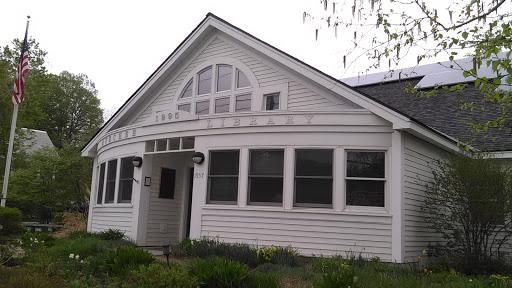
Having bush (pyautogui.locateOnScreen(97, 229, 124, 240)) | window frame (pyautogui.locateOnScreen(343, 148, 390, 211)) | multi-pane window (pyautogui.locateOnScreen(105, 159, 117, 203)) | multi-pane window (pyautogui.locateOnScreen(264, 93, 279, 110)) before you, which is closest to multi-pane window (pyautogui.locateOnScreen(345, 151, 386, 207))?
window frame (pyautogui.locateOnScreen(343, 148, 390, 211))

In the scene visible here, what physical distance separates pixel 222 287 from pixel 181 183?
8034 mm

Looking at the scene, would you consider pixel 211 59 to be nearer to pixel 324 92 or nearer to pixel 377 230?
pixel 324 92

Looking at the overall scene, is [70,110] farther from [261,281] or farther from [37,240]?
[261,281]

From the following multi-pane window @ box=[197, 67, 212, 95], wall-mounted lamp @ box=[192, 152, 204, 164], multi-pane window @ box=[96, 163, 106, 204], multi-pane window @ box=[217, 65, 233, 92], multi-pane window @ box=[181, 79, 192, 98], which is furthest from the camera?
multi-pane window @ box=[96, 163, 106, 204]

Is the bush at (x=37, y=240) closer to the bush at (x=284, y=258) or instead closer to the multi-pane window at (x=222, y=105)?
the multi-pane window at (x=222, y=105)

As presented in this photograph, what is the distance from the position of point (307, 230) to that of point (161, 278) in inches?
168

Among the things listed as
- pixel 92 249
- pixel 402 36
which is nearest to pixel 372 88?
pixel 402 36

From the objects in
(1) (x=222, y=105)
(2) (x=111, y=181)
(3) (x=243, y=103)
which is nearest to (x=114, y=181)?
(2) (x=111, y=181)

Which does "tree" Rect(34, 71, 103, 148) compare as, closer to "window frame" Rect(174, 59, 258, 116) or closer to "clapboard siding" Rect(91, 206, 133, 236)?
"clapboard siding" Rect(91, 206, 133, 236)

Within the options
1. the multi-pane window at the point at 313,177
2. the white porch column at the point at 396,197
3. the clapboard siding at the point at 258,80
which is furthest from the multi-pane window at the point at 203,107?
the white porch column at the point at 396,197

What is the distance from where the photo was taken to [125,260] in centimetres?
758

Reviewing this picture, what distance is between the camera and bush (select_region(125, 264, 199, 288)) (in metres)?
6.27

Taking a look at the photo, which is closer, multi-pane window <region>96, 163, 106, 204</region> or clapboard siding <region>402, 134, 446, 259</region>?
clapboard siding <region>402, 134, 446, 259</region>

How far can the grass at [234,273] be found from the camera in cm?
640
